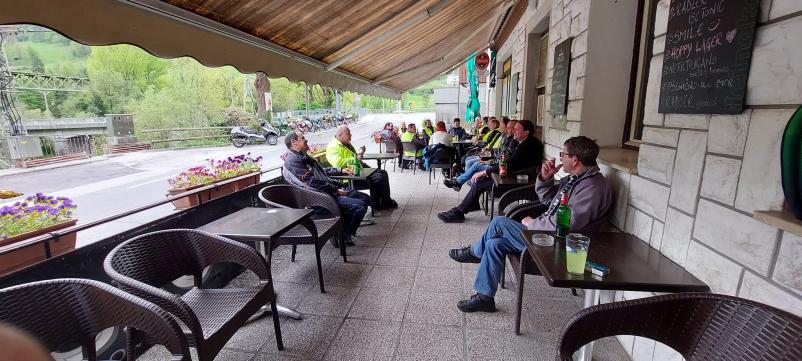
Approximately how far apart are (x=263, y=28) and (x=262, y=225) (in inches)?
60.9

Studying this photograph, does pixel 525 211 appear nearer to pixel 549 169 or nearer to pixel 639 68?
pixel 549 169

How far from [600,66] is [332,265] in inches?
105

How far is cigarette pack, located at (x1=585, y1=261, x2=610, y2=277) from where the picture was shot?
4.57ft

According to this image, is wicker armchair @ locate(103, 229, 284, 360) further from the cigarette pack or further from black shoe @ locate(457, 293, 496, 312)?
the cigarette pack

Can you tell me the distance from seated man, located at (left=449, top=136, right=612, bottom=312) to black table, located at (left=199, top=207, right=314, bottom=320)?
1197mm

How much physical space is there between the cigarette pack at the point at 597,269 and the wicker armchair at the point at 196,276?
1511 mm

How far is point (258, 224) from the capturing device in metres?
2.15

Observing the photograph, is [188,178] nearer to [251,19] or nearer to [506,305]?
[251,19]

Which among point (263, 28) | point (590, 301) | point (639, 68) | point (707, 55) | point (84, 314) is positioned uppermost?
point (263, 28)

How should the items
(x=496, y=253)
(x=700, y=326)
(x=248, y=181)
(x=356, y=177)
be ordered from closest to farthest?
(x=700, y=326), (x=496, y=253), (x=248, y=181), (x=356, y=177)

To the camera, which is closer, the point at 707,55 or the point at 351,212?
the point at 707,55

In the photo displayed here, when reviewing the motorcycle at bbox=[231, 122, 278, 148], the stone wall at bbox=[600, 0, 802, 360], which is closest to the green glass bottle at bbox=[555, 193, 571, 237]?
the stone wall at bbox=[600, 0, 802, 360]

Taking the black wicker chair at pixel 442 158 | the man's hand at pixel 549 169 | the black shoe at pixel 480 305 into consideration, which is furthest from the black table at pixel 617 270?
the black wicker chair at pixel 442 158

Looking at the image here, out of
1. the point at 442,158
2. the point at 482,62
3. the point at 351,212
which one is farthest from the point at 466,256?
Result: the point at 482,62
